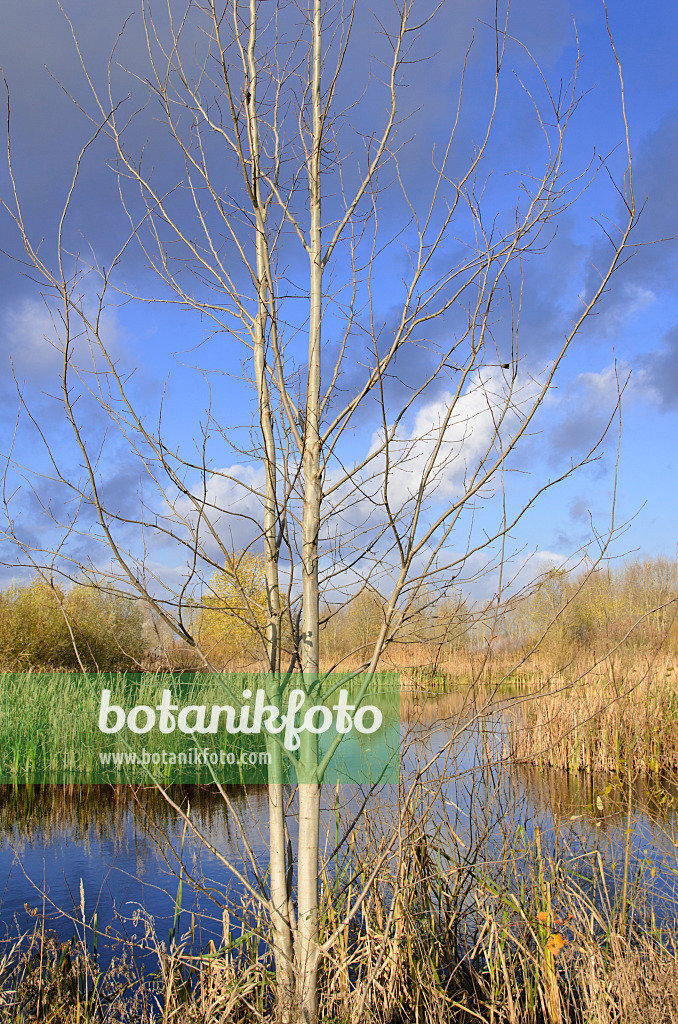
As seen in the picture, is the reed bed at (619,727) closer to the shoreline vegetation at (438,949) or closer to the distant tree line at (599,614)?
the distant tree line at (599,614)

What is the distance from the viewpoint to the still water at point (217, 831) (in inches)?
109

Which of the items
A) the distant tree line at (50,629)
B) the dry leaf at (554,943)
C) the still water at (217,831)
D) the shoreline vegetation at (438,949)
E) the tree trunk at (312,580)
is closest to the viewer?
the tree trunk at (312,580)

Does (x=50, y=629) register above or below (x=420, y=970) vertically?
above

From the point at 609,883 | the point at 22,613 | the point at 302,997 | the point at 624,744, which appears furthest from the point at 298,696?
the point at 22,613

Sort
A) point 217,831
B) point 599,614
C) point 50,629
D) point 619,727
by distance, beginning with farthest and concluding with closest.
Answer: point 599,614, point 50,629, point 619,727, point 217,831

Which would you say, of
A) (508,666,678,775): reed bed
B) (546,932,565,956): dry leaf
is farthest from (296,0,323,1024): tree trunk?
(508,666,678,775): reed bed

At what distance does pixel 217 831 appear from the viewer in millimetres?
5070

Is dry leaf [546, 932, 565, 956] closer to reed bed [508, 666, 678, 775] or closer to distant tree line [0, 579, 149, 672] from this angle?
reed bed [508, 666, 678, 775]

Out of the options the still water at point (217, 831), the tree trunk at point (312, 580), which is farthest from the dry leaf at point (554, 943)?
the tree trunk at point (312, 580)

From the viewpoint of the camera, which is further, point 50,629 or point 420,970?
point 50,629

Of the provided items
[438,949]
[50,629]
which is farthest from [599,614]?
[438,949]

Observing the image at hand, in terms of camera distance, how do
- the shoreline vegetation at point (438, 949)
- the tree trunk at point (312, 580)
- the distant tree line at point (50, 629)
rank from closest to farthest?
the tree trunk at point (312, 580) < the shoreline vegetation at point (438, 949) < the distant tree line at point (50, 629)

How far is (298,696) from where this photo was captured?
243cm

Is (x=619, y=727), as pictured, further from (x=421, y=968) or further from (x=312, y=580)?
(x=312, y=580)
